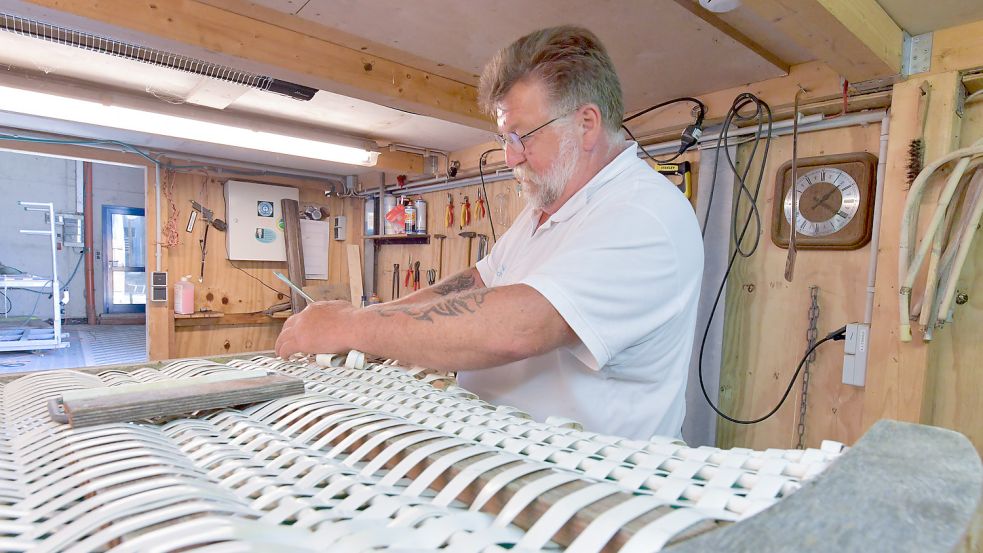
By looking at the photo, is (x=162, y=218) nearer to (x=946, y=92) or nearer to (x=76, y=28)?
(x=76, y=28)

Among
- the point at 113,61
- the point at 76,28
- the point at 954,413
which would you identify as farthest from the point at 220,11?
the point at 954,413

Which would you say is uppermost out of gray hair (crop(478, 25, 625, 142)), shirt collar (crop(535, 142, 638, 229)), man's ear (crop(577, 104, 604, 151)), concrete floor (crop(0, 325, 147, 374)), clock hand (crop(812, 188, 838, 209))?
gray hair (crop(478, 25, 625, 142))

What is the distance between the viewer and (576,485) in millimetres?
457

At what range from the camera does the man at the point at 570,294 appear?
0.88 meters

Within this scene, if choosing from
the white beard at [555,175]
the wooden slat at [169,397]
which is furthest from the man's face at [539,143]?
the wooden slat at [169,397]

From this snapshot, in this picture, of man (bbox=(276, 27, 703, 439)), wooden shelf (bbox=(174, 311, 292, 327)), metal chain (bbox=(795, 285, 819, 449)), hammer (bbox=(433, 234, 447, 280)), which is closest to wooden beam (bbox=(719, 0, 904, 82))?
man (bbox=(276, 27, 703, 439))

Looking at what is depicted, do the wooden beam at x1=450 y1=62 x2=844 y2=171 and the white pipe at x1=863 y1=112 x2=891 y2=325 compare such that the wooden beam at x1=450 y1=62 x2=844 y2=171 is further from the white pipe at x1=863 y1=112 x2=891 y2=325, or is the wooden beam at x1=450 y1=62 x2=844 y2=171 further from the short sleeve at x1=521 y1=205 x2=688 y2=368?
the short sleeve at x1=521 y1=205 x2=688 y2=368

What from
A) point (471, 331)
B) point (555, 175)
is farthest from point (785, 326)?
point (471, 331)

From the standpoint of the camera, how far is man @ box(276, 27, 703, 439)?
88 cm

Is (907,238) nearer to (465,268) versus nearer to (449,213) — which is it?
(465,268)

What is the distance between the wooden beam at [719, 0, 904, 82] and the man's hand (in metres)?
1.25

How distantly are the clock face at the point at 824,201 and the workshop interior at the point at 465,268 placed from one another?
0.04 ft

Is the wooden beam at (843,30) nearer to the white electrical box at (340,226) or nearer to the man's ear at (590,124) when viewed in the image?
the man's ear at (590,124)

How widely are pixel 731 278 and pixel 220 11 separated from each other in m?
2.32
